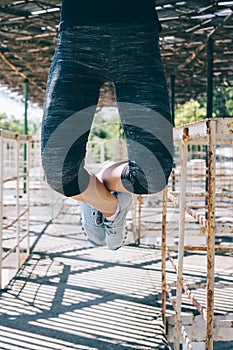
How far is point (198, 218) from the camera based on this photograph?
1920mm

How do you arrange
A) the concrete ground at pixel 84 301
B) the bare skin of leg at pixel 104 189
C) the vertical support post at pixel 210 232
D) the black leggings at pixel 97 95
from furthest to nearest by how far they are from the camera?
1. the concrete ground at pixel 84 301
2. the vertical support post at pixel 210 232
3. the bare skin of leg at pixel 104 189
4. the black leggings at pixel 97 95

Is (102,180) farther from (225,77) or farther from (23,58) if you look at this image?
(225,77)

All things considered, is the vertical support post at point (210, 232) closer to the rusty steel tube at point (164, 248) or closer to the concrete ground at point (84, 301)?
the concrete ground at point (84, 301)

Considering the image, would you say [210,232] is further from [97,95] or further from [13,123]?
[13,123]

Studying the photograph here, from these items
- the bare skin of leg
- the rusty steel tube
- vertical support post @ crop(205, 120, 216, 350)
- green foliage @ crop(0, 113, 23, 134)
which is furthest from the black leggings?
green foliage @ crop(0, 113, 23, 134)

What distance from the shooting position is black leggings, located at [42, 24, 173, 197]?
129 cm

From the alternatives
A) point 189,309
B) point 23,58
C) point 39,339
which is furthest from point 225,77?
point 39,339

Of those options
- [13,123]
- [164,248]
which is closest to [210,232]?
[164,248]

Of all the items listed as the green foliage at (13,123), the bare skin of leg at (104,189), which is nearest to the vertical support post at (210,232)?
the bare skin of leg at (104,189)

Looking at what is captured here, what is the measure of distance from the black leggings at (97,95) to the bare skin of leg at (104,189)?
189 mm

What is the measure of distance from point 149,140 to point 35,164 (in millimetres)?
9683

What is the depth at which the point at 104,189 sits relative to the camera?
63.5 inches

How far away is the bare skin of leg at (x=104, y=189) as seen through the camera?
154cm

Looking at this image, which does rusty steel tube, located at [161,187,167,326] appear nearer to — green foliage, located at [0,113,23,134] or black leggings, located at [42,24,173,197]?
black leggings, located at [42,24,173,197]
